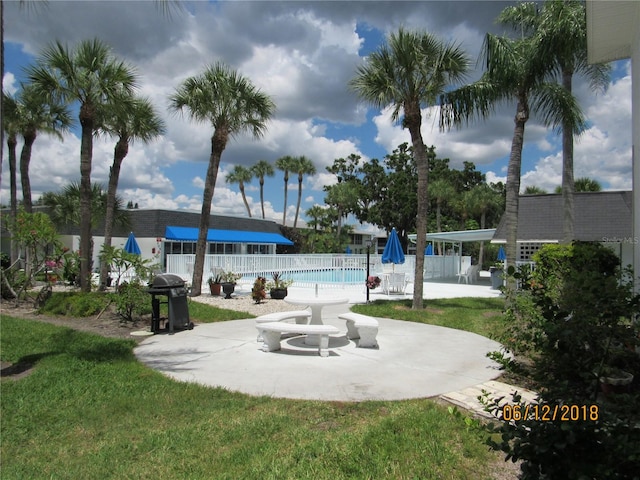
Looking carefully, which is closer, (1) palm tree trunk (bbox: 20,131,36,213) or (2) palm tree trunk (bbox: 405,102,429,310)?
(2) palm tree trunk (bbox: 405,102,429,310)

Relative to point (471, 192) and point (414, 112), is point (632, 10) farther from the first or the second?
point (471, 192)

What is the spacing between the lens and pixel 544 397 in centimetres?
226

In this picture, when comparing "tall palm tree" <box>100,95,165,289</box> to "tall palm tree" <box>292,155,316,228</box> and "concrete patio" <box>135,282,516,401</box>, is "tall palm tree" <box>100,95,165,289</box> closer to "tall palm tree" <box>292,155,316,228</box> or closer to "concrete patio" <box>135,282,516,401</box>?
"concrete patio" <box>135,282,516,401</box>

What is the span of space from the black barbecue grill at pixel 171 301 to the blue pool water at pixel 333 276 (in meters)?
11.4

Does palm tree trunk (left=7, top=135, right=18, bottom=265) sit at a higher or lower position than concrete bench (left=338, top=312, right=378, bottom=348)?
higher

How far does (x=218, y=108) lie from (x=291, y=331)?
11396 mm

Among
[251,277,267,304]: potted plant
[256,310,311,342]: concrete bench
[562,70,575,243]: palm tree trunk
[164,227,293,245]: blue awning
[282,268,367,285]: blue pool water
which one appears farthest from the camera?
[164,227,293,245]: blue awning

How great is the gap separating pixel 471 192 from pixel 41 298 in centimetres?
4409

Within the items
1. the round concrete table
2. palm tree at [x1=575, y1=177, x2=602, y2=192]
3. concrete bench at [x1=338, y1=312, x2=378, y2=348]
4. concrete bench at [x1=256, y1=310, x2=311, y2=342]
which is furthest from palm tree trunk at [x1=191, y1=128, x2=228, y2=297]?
palm tree at [x1=575, y1=177, x2=602, y2=192]

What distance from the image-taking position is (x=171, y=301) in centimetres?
903

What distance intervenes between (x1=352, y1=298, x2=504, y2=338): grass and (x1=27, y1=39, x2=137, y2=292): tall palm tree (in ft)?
28.7

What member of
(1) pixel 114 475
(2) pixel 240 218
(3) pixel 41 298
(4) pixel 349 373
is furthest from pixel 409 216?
(1) pixel 114 475

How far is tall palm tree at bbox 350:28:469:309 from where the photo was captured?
468 inches
